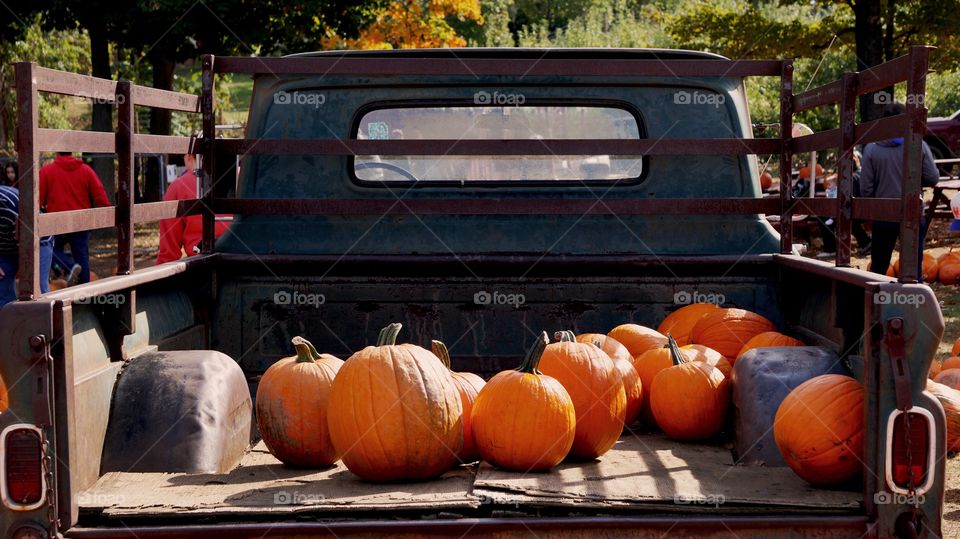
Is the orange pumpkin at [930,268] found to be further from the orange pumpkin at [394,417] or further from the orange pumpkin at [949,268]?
the orange pumpkin at [394,417]

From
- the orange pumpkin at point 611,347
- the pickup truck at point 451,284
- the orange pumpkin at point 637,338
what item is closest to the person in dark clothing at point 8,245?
the pickup truck at point 451,284

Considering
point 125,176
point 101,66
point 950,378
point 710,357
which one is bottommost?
point 950,378

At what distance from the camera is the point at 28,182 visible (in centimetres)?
282

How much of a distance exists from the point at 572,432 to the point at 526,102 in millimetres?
2079

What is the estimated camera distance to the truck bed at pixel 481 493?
2719 mm

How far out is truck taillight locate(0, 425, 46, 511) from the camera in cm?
265

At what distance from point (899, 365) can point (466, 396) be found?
1.39 meters

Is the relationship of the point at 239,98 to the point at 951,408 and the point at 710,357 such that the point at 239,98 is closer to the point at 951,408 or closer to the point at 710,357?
the point at 951,408

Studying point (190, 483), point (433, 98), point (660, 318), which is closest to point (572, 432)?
point (190, 483)

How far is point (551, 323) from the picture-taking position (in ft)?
14.7

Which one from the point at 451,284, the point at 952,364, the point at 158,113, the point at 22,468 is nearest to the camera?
the point at 22,468

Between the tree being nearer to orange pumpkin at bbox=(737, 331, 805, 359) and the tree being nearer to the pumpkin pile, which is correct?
orange pumpkin at bbox=(737, 331, 805, 359)

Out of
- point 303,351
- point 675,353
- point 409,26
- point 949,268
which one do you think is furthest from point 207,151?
point 409,26

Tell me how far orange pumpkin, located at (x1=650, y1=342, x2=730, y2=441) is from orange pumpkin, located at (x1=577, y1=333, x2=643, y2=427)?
7 centimetres
